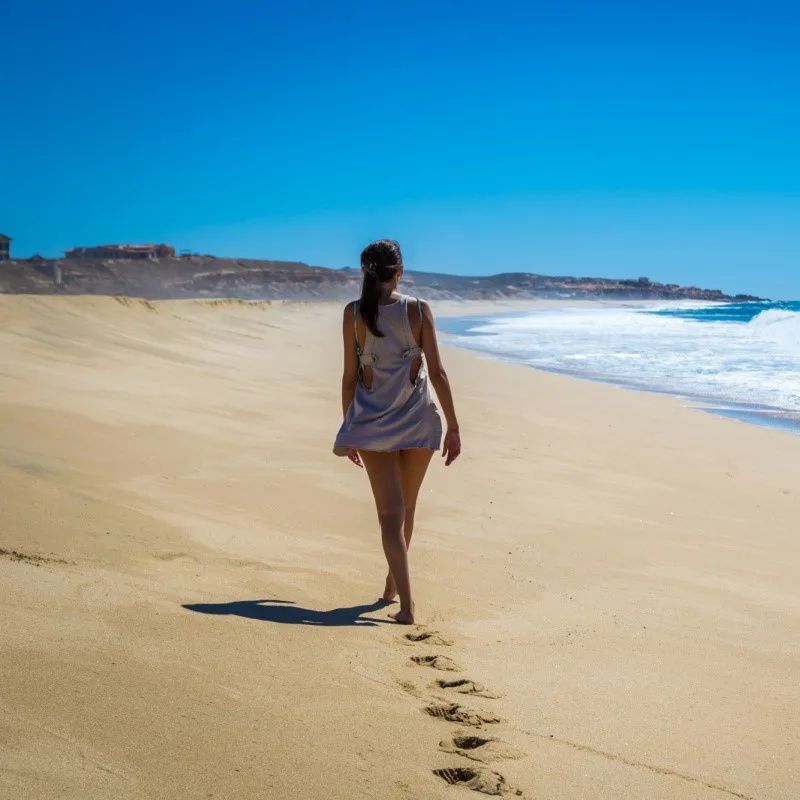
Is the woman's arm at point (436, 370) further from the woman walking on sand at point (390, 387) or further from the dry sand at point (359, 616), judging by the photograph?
the dry sand at point (359, 616)

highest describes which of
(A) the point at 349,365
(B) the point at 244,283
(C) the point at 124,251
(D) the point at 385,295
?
(C) the point at 124,251

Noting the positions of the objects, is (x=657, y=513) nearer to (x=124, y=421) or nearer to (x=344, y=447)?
(x=344, y=447)

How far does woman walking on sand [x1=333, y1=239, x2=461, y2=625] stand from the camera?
143 inches

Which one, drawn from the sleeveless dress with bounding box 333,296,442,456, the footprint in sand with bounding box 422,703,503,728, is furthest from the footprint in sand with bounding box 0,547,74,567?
the footprint in sand with bounding box 422,703,503,728

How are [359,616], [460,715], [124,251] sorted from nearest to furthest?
[460,715]
[359,616]
[124,251]

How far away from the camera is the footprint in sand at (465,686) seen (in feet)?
9.15

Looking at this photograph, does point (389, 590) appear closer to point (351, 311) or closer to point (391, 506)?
point (391, 506)

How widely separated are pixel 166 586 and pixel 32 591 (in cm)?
56

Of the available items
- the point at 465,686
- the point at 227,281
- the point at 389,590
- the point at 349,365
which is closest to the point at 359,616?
the point at 389,590

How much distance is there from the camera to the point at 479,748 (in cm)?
236

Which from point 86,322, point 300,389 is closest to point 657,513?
point 300,389

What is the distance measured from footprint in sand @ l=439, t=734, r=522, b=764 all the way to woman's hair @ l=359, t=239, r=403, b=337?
1741 millimetres

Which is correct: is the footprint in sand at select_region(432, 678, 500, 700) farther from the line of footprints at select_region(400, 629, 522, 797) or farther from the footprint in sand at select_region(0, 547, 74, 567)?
the footprint in sand at select_region(0, 547, 74, 567)

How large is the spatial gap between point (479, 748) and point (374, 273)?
1934mm
